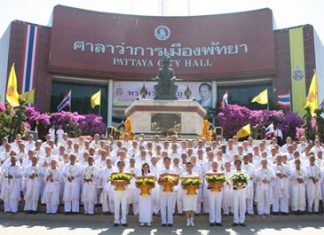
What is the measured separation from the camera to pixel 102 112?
50.0m

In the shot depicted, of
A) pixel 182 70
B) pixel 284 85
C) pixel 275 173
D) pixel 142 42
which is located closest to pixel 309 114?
pixel 275 173

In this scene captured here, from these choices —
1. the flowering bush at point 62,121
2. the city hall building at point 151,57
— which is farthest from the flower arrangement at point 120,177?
the city hall building at point 151,57

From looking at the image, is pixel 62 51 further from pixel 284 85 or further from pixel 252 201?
pixel 252 201

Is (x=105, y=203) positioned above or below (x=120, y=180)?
below

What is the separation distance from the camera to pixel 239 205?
1148cm

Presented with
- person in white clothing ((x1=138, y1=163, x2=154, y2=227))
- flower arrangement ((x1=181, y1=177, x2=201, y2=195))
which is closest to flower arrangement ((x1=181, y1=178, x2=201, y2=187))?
flower arrangement ((x1=181, y1=177, x2=201, y2=195))

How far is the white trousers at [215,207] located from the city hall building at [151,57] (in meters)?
37.2

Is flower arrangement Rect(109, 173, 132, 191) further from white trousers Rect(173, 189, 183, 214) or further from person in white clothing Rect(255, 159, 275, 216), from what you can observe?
person in white clothing Rect(255, 159, 275, 216)

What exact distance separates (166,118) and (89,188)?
1164 cm

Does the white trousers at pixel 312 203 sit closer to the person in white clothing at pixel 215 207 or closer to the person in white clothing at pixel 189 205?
the person in white clothing at pixel 215 207

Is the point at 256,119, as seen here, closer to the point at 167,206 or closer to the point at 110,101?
the point at 110,101

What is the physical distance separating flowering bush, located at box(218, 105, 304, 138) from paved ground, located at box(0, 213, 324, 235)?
29.7 metres

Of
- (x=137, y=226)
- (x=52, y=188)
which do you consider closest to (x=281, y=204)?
(x=137, y=226)

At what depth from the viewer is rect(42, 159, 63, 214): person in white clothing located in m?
12.3
